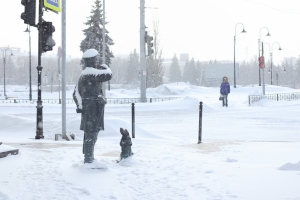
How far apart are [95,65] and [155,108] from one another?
20.8m

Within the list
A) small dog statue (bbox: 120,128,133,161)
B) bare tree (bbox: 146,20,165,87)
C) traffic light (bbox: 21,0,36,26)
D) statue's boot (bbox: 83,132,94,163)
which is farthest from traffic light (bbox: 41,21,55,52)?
bare tree (bbox: 146,20,165,87)

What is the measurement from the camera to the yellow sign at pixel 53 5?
35.2ft

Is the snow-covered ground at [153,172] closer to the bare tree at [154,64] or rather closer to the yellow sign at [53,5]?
the yellow sign at [53,5]

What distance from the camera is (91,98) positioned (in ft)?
21.2

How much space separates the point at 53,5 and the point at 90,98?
5479mm

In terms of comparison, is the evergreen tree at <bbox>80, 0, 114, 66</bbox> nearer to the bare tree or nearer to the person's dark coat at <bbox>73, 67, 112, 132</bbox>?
the bare tree

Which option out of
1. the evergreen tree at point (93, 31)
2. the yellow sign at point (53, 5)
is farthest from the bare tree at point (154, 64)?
the yellow sign at point (53, 5)

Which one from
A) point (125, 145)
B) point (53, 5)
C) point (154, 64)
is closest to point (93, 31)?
point (154, 64)

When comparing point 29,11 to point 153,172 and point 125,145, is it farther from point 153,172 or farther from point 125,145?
point 153,172

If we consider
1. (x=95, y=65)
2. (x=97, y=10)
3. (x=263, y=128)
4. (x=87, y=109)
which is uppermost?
(x=97, y=10)

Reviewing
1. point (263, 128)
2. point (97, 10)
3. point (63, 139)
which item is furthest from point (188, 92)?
point (63, 139)

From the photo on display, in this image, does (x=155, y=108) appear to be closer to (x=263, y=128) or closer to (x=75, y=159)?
(x=263, y=128)

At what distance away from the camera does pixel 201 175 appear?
6.27 m

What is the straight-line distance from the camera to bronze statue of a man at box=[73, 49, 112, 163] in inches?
253
